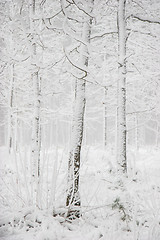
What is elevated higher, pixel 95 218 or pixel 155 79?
pixel 155 79

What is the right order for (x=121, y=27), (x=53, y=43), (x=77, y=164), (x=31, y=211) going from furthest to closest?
(x=53, y=43), (x=121, y=27), (x=77, y=164), (x=31, y=211)

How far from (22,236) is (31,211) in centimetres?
Result: 44

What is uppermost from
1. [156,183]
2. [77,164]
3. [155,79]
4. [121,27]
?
[121,27]

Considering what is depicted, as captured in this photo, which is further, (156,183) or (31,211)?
(156,183)

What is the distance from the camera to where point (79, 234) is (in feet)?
7.34

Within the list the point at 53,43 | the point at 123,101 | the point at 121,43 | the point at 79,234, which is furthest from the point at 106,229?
the point at 53,43

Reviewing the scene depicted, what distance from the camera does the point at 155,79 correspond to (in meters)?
6.40

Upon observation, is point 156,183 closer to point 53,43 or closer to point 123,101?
point 123,101

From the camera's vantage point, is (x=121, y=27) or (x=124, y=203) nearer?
(x=124, y=203)

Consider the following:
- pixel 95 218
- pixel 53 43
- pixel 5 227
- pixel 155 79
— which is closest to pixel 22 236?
pixel 5 227

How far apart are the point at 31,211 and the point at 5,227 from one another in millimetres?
417

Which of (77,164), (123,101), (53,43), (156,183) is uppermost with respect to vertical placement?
(53,43)

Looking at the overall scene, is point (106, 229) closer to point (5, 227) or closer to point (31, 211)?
point (31, 211)

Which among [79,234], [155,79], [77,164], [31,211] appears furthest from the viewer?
[155,79]
